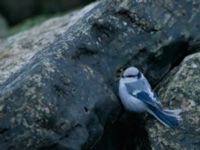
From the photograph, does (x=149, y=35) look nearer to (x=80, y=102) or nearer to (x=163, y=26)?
(x=163, y=26)

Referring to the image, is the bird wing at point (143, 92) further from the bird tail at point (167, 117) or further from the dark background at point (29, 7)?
the dark background at point (29, 7)

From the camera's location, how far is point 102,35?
564 centimetres

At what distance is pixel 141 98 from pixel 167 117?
0.99 feet

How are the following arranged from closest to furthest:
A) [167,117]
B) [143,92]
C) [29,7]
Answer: [167,117], [143,92], [29,7]

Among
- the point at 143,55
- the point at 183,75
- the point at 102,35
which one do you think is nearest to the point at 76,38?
the point at 102,35

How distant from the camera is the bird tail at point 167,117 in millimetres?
5305

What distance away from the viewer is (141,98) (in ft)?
17.9

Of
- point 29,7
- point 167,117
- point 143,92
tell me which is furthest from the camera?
point 29,7

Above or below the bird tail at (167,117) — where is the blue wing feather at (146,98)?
above

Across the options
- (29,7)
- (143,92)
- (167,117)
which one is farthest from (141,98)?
(29,7)

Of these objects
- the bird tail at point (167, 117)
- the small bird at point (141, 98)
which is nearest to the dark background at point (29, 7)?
the small bird at point (141, 98)

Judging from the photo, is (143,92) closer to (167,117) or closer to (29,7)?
(167,117)

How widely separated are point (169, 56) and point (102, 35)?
2.57 ft

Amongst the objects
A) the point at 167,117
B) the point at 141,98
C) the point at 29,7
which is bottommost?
the point at 29,7
